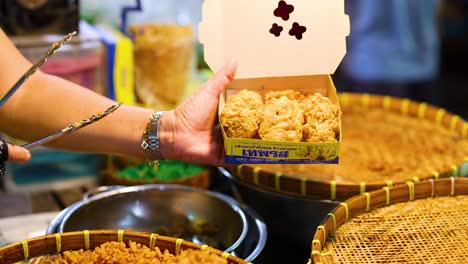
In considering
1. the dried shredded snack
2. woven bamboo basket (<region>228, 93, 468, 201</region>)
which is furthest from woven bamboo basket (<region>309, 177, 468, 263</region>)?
the dried shredded snack

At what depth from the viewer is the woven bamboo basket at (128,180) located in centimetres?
211

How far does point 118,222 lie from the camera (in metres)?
1.81

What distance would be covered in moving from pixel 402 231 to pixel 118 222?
2.77ft

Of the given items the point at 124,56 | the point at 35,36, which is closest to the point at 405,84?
the point at 124,56

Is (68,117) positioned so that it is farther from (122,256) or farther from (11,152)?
(122,256)

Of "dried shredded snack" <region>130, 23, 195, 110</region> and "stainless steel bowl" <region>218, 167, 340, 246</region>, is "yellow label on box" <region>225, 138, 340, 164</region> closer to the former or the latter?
"stainless steel bowl" <region>218, 167, 340, 246</region>

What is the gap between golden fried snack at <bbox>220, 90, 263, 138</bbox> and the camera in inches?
56.4

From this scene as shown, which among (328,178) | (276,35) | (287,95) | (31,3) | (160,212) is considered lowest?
(160,212)

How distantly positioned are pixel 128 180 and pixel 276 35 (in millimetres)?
877

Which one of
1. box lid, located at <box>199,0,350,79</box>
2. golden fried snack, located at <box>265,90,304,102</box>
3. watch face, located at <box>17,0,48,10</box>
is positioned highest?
watch face, located at <box>17,0,48,10</box>

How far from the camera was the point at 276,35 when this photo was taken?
1.57m

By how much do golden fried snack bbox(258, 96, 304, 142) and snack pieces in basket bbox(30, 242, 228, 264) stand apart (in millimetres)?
332

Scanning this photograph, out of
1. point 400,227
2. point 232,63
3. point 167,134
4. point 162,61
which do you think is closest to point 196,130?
point 167,134

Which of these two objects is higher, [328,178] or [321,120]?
[321,120]
